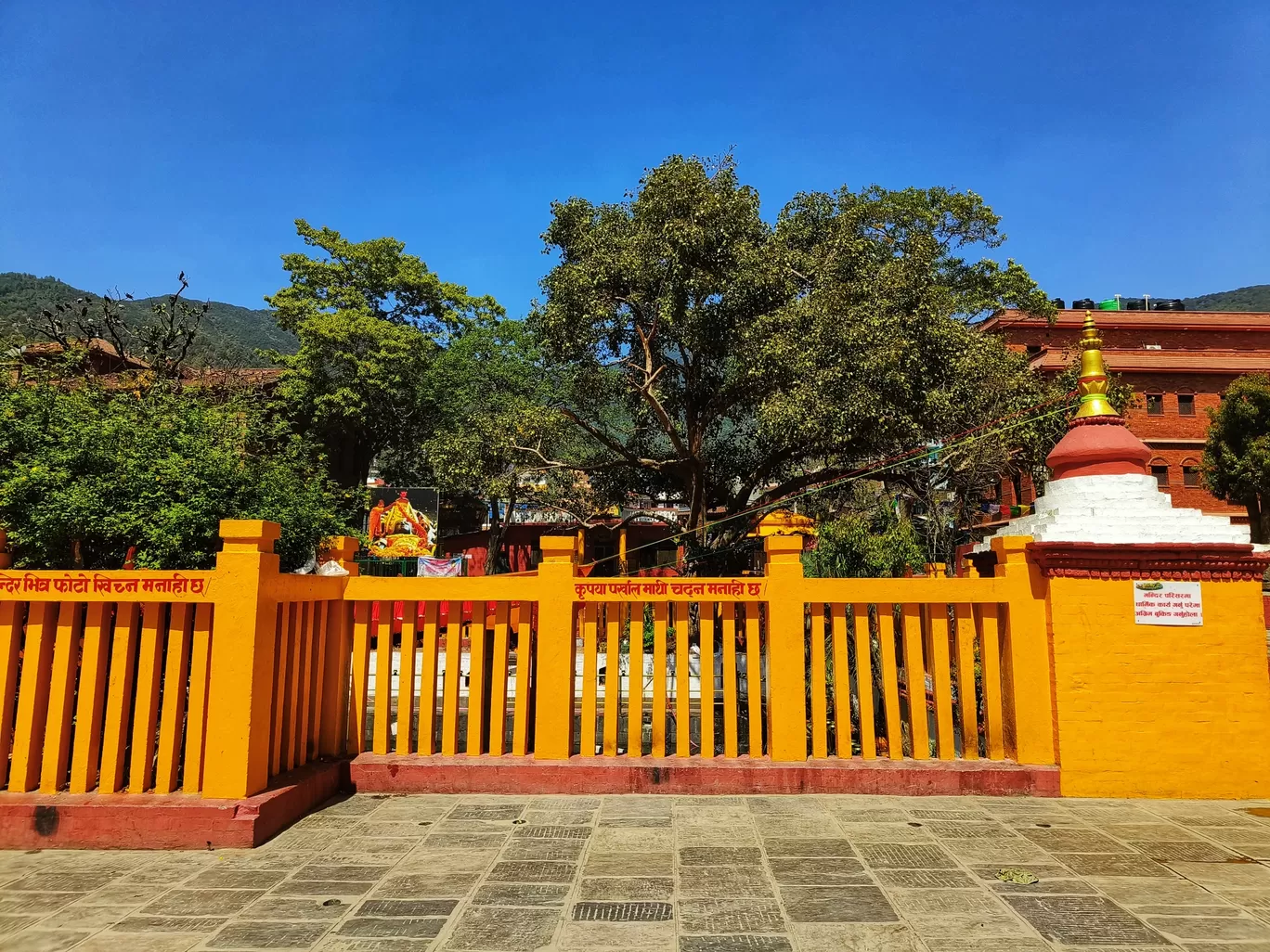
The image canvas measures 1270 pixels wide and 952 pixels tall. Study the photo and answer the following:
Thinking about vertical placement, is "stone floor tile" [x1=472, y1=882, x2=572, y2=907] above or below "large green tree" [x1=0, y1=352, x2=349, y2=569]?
below

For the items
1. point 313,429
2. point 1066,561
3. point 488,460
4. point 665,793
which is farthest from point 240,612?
point 313,429

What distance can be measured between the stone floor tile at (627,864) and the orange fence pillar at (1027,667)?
280 centimetres

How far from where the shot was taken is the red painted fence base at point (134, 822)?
439 centimetres

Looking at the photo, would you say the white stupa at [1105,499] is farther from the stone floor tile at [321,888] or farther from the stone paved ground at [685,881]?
the stone floor tile at [321,888]

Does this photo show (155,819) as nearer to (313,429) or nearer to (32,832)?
(32,832)

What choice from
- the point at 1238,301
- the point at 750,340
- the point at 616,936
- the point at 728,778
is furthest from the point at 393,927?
the point at 1238,301

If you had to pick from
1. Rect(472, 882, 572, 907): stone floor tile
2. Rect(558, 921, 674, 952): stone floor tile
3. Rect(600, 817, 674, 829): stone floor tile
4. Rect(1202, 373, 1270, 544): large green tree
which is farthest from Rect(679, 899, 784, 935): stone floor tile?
Rect(1202, 373, 1270, 544): large green tree

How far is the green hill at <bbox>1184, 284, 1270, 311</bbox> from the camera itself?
9262 centimetres

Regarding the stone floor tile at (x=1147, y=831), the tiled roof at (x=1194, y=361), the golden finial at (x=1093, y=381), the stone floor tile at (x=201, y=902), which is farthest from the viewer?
the tiled roof at (x=1194, y=361)

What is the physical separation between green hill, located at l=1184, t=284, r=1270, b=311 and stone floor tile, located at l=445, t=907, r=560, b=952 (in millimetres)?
112881

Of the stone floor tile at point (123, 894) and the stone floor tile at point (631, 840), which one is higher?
the stone floor tile at point (631, 840)

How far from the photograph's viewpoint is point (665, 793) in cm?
530

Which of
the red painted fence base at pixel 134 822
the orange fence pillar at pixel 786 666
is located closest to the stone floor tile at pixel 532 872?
the red painted fence base at pixel 134 822

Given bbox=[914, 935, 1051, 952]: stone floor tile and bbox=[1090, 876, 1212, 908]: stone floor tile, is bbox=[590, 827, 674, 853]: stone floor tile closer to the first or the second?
bbox=[914, 935, 1051, 952]: stone floor tile
